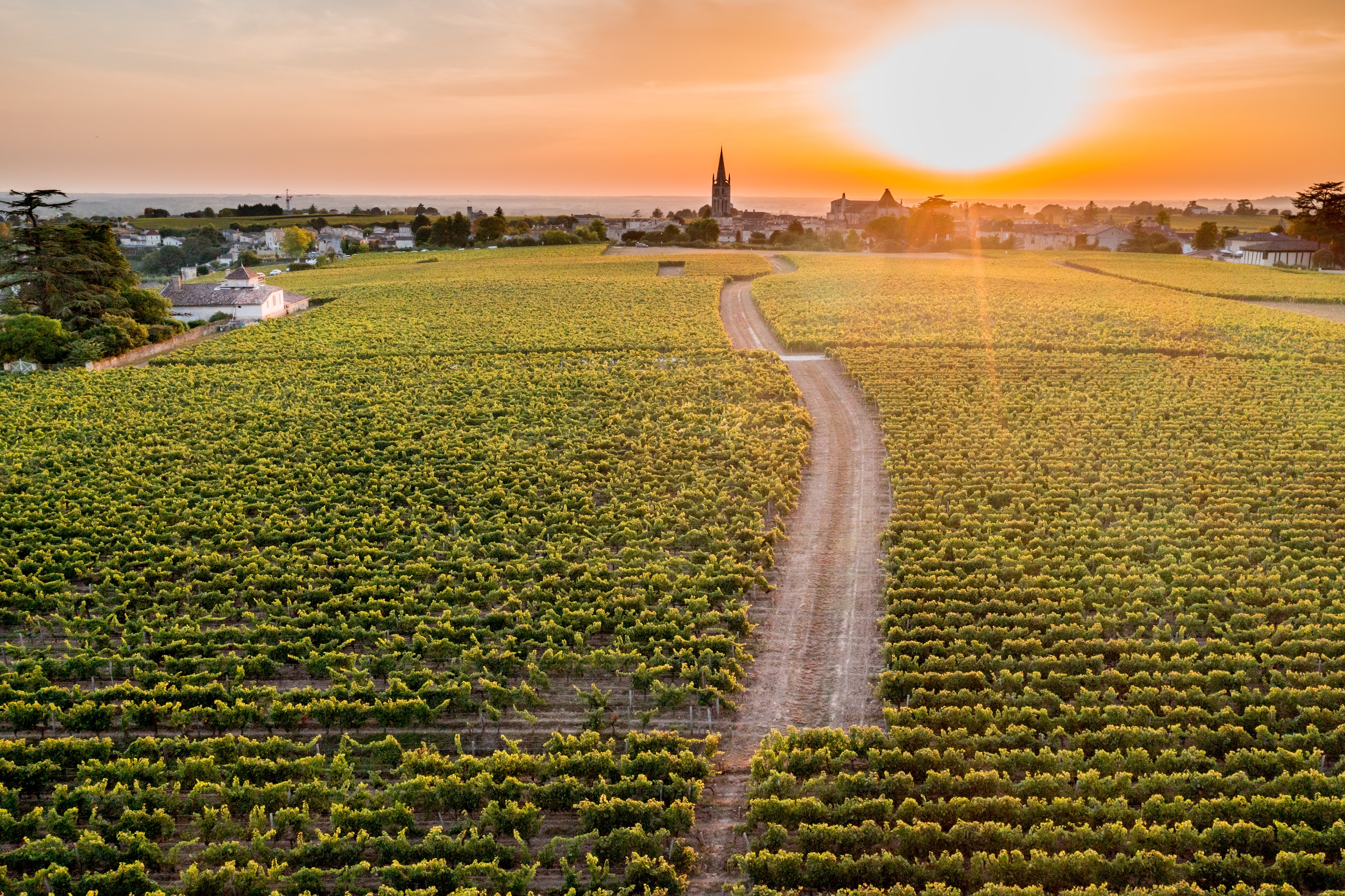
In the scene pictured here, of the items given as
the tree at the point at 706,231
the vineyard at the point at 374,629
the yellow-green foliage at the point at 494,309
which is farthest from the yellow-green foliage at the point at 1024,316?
the tree at the point at 706,231

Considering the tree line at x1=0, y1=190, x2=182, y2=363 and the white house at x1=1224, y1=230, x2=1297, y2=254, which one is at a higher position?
the white house at x1=1224, y1=230, x2=1297, y2=254

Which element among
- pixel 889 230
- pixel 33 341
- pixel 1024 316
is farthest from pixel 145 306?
pixel 889 230

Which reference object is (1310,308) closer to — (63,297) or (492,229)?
(63,297)

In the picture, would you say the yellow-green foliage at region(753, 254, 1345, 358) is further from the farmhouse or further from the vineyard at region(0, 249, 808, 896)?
the farmhouse

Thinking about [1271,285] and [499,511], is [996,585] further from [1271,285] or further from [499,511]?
[1271,285]

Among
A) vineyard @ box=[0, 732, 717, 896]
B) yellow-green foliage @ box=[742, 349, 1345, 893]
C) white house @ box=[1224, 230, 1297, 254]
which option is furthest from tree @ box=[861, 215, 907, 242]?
vineyard @ box=[0, 732, 717, 896]

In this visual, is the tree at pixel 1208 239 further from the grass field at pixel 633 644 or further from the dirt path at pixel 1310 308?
the grass field at pixel 633 644
